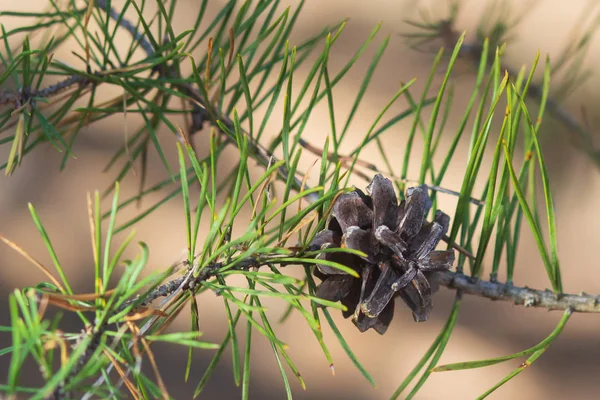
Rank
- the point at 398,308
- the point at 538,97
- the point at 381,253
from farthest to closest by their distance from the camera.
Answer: the point at 398,308 → the point at 538,97 → the point at 381,253

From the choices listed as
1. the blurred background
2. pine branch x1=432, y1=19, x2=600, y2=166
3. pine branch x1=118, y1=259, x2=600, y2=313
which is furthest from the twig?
the blurred background

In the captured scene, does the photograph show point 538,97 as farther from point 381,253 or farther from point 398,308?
point 398,308

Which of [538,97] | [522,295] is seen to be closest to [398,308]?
[538,97]

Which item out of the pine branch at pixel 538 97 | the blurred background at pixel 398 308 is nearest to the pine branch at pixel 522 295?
the pine branch at pixel 538 97

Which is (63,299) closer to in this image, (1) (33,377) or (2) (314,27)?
(1) (33,377)

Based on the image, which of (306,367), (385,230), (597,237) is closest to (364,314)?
(385,230)

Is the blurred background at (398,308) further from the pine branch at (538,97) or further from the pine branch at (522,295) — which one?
the pine branch at (522,295)

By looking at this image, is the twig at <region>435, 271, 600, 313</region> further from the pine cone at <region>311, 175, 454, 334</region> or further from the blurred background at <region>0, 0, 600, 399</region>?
the blurred background at <region>0, 0, 600, 399</region>
